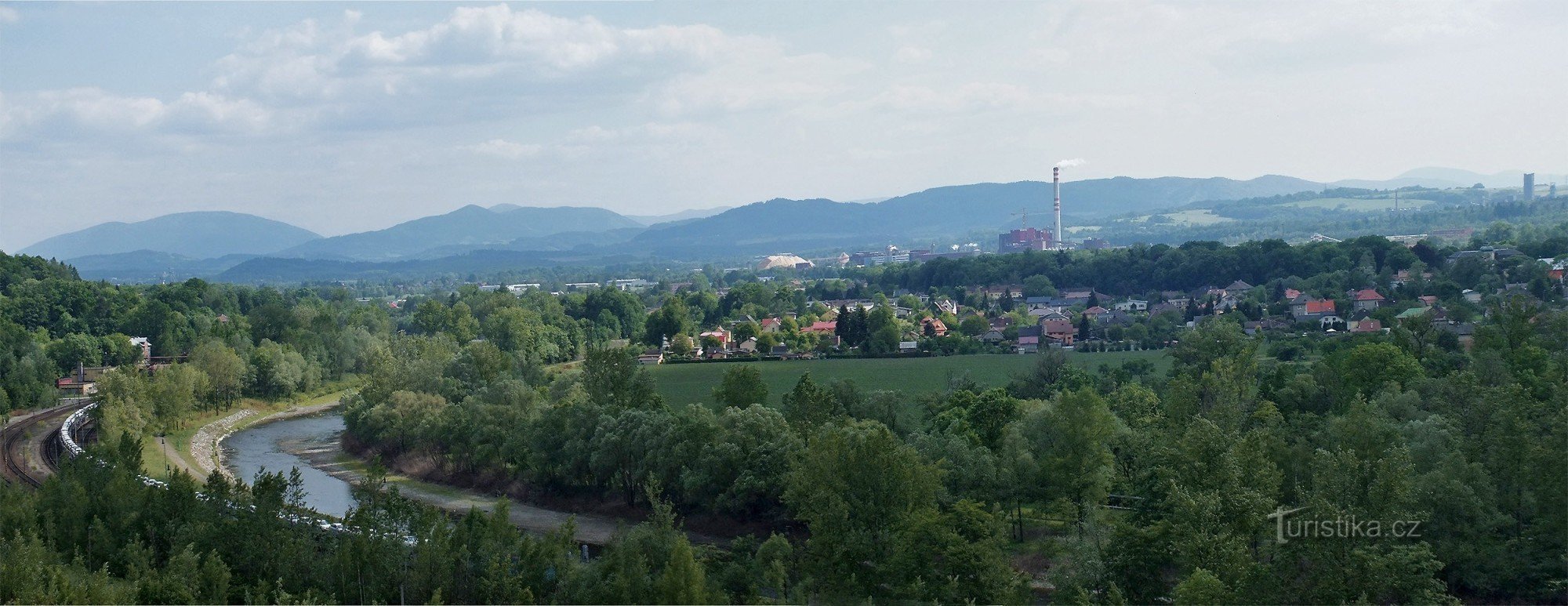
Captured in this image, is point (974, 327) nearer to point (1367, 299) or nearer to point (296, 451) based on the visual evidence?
point (1367, 299)

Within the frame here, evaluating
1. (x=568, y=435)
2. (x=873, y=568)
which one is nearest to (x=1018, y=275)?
(x=568, y=435)

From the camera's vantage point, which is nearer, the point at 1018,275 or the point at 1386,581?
the point at 1386,581

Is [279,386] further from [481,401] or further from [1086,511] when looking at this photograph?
[1086,511]

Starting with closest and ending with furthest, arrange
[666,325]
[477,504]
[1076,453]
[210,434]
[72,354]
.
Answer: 1. [1076,453]
2. [477,504]
3. [210,434]
4. [72,354]
5. [666,325]

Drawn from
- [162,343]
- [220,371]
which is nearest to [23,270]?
[162,343]

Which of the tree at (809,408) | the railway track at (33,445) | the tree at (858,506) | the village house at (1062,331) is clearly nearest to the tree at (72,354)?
the railway track at (33,445)

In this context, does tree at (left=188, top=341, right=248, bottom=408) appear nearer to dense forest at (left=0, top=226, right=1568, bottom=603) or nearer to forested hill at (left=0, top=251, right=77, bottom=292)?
dense forest at (left=0, top=226, right=1568, bottom=603)
